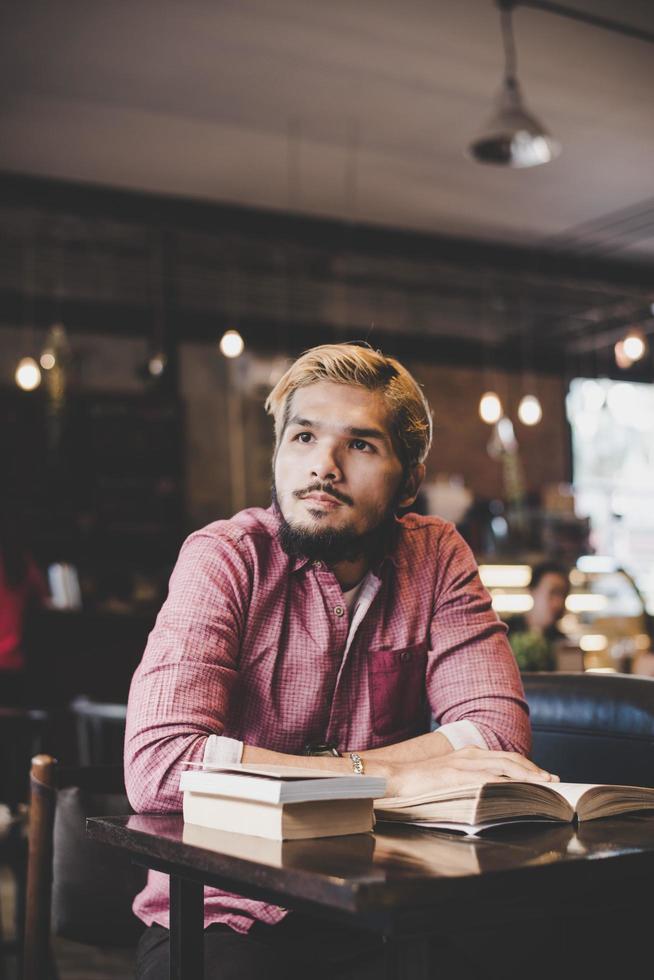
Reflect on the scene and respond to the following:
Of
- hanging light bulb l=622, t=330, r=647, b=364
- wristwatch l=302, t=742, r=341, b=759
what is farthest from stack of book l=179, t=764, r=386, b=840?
hanging light bulb l=622, t=330, r=647, b=364

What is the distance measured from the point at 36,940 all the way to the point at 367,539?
919 millimetres

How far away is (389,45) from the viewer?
5664mm

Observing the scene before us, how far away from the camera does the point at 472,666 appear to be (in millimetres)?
1879

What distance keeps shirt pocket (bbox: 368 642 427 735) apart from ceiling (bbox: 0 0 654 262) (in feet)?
13.9

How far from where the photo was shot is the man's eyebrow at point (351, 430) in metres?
1.83

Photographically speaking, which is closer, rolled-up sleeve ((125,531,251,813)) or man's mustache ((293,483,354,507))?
rolled-up sleeve ((125,531,251,813))

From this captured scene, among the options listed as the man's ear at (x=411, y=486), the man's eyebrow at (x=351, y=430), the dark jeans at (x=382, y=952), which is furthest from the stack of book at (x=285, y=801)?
the man's ear at (x=411, y=486)

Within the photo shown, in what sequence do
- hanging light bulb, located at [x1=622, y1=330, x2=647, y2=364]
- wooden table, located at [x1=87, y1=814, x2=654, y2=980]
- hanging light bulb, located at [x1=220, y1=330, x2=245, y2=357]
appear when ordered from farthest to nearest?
hanging light bulb, located at [x1=622, y1=330, x2=647, y2=364], hanging light bulb, located at [x1=220, y1=330, x2=245, y2=357], wooden table, located at [x1=87, y1=814, x2=654, y2=980]

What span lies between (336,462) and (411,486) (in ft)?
0.80

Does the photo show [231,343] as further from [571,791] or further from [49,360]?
[571,791]

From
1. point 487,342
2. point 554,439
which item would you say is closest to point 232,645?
point 487,342

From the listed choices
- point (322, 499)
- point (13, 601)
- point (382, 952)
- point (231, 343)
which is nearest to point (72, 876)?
point (382, 952)

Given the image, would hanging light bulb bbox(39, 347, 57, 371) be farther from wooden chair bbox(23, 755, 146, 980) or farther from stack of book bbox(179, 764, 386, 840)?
stack of book bbox(179, 764, 386, 840)

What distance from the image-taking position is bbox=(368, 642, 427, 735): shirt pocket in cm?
179
